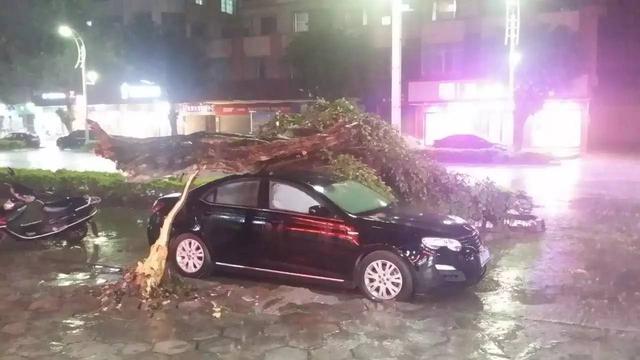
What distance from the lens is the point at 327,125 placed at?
953 centimetres

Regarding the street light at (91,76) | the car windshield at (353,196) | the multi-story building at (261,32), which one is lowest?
the car windshield at (353,196)

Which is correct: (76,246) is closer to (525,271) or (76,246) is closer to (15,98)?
(525,271)

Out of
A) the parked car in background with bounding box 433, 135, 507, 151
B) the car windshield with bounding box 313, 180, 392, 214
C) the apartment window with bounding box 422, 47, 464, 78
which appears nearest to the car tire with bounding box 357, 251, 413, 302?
the car windshield with bounding box 313, 180, 392, 214

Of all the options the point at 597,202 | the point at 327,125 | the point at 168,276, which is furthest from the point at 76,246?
the point at 597,202

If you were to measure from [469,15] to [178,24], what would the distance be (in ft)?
71.6

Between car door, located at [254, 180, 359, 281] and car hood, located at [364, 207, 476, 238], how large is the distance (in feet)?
1.33

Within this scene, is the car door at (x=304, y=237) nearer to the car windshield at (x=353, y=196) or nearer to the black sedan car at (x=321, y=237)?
the black sedan car at (x=321, y=237)

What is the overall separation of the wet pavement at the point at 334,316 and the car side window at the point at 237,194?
3.16 ft

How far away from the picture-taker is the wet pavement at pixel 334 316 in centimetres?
588

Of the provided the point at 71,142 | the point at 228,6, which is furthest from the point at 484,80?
the point at 71,142

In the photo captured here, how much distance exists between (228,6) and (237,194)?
1843 inches

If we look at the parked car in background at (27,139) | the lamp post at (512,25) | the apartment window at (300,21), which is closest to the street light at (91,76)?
the parked car in background at (27,139)

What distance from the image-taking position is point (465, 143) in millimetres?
33594

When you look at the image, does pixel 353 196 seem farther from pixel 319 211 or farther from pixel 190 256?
pixel 190 256
